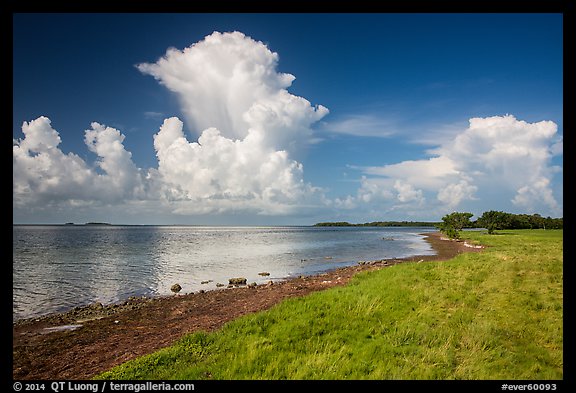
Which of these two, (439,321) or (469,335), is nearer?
(469,335)

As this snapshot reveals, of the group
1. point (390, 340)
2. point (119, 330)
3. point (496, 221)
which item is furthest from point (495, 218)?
point (119, 330)

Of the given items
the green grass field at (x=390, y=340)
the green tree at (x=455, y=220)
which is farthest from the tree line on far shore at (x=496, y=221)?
the green grass field at (x=390, y=340)

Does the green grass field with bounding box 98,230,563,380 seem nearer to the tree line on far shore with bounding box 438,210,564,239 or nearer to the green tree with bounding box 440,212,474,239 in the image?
the tree line on far shore with bounding box 438,210,564,239

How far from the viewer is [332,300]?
15578 mm

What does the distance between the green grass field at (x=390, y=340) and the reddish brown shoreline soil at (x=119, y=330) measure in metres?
3.92

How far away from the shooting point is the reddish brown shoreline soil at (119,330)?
39.8ft
